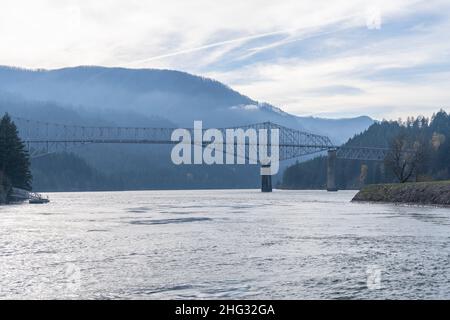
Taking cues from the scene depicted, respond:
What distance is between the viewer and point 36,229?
4747 centimetres

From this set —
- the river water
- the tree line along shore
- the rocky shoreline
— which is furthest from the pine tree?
the rocky shoreline

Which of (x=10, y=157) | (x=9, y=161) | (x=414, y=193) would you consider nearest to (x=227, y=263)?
(x=414, y=193)

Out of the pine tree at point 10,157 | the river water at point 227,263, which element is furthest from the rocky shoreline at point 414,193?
the pine tree at point 10,157

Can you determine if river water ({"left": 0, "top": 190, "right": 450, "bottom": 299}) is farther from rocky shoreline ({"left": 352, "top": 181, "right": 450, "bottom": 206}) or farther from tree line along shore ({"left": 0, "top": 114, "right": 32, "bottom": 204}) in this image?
tree line along shore ({"left": 0, "top": 114, "right": 32, "bottom": 204})

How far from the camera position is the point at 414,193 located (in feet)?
278

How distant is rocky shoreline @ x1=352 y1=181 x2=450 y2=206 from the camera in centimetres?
7894

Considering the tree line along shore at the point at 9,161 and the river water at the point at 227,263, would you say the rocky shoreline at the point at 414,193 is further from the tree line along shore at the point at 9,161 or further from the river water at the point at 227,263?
the tree line along shore at the point at 9,161

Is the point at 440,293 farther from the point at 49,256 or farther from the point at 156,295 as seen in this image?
the point at 49,256

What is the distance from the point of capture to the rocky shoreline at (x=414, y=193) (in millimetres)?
78938

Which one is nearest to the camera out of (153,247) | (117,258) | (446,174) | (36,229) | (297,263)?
(297,263)

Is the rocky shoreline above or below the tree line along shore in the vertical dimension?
below

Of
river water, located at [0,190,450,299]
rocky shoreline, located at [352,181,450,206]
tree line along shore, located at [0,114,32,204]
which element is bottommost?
river water, located at [0,190,450,299]
